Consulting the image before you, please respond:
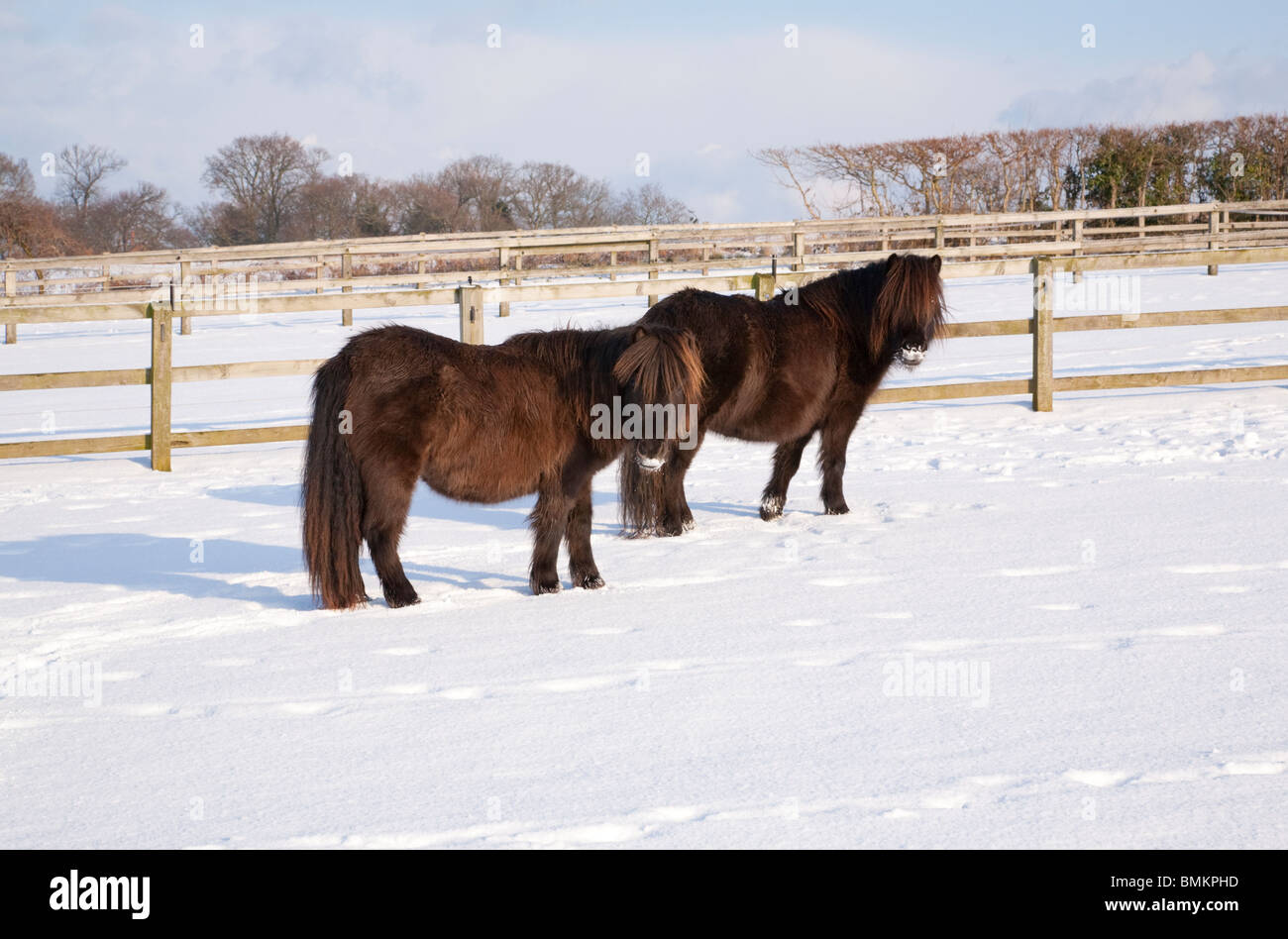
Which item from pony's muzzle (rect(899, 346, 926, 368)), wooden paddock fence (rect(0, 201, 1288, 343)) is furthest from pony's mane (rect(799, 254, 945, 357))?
wooden paddock fence (rect(0, 201, 1288, 343))

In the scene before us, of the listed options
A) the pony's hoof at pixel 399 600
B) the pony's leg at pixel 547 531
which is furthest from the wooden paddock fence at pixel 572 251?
the pony's hoof at pixel 399 600

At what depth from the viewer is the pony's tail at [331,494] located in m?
4.55

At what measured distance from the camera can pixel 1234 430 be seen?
8.16 metres

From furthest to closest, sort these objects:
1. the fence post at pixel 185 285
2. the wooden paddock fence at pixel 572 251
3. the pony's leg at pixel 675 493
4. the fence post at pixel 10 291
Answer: the wooden paddock fence at pixel 572 251, the fence post at pixel 10 291, the fence post at pixel 185 285, the pony's leg at pixel 675 493

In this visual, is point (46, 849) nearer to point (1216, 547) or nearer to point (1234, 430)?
point (1216, 547)

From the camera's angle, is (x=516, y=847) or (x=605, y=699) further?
(x=605, y=699)

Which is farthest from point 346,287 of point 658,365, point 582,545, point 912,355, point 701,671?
point 701,671

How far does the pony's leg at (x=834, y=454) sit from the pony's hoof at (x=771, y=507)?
276 mm

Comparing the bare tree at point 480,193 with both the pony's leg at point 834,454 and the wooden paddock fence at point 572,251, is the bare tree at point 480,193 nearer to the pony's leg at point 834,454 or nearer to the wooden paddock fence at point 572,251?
the wooden paddock fence at point 572,251

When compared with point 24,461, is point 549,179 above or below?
above

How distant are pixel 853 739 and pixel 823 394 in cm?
367

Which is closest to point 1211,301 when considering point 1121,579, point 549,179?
point 1121,579
